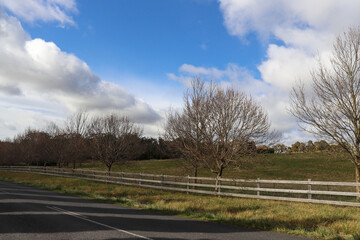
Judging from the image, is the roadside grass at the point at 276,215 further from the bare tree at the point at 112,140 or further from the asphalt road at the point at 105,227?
the bare tree at the point at 112,140

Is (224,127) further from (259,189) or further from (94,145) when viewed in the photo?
(94,145)

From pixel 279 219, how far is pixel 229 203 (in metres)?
3.78

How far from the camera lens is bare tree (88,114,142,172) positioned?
1148 inches

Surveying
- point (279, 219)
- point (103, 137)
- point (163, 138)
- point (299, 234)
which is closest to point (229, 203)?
point (279, 219)

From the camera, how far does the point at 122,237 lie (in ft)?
23.9

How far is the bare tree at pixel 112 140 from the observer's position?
95.7ft

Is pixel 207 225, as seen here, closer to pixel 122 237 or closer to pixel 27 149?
pixel 122 237

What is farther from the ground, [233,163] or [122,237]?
[233,163]

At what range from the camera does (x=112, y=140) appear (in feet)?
97.0

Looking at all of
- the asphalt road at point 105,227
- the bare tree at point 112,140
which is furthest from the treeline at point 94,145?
the asphalt road at point 105,227

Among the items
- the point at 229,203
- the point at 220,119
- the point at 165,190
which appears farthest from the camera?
the point at 165,190

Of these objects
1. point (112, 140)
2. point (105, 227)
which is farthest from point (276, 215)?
point (112, 140)

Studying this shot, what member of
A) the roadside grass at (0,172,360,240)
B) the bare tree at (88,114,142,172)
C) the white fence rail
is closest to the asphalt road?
the roadside grass at (0,172,360,240)

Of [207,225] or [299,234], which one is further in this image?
[207,225]
